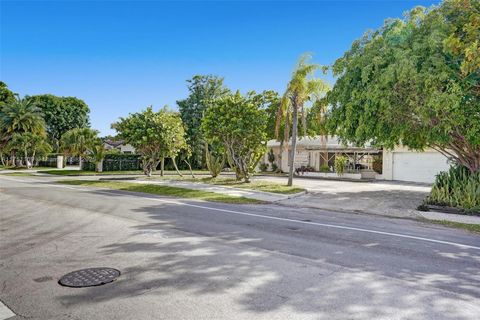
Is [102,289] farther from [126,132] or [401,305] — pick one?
[126,132]

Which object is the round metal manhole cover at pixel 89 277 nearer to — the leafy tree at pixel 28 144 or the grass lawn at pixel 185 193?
the grass lawn at pixel 185 193

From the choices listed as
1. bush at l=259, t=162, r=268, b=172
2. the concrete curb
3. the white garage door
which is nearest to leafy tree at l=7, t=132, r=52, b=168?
bush at l=259, t=162, r=268, b=172

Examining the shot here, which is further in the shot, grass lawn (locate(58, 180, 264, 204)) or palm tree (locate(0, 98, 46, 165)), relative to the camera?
palm tree (locate(0, 98, 46, 165))

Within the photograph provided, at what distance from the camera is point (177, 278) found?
5.30 metres

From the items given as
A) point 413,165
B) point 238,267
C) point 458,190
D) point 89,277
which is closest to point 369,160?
point 413,165

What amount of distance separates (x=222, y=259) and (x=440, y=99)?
30.3 ft

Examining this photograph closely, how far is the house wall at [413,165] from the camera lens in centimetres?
2686

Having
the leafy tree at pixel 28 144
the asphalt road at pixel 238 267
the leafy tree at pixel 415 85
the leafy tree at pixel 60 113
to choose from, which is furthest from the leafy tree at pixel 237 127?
the leafy tree at pixel 60 113

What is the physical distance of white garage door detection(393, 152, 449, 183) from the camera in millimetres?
26797

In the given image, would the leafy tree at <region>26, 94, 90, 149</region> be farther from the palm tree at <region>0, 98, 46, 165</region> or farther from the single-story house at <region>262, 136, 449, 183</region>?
the single-story house at <region>262, 136, 449, 183</region>

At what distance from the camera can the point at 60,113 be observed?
61.5 metres

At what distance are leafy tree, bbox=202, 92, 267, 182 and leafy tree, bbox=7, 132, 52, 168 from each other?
1282 inches

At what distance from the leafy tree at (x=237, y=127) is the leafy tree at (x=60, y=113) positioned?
46.6 metres

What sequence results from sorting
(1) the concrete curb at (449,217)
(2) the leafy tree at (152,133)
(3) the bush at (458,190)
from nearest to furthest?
1. (1) the concrete curb at (449,217)
2. (3) the bush at (458,190)
3. (2) the leafy tree at (152,133)
